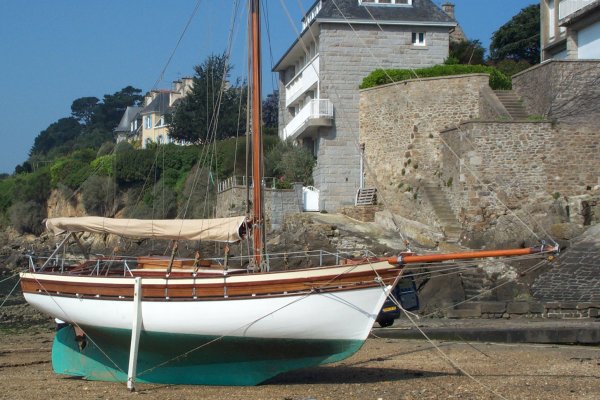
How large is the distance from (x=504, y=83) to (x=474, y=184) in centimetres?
628

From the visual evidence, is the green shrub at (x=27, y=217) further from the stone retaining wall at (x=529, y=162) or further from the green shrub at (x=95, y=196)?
the stone retaining wall at (x=529, y=162)

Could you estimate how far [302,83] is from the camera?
41156 millimetres

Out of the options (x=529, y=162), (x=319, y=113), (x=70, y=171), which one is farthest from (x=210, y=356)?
(x=70, y=171)

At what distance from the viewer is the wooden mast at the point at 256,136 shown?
→ 1542 centimetres

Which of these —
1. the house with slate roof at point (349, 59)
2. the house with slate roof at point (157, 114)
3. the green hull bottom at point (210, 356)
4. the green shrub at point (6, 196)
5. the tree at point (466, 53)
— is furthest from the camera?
the house with slate roof at point (157, 114)

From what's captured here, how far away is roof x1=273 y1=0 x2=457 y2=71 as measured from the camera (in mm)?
37031

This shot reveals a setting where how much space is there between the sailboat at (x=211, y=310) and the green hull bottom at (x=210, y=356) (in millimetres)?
18

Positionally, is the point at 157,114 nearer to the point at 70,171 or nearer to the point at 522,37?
the point at 70,171

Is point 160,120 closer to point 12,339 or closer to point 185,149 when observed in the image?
point 185,149

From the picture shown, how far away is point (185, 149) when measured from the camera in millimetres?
49438

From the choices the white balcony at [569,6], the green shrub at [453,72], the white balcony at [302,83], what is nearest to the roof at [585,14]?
the white balcony at [569,6]

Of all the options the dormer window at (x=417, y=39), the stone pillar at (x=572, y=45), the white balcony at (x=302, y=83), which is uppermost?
the dormer window at (x=417, y=39)

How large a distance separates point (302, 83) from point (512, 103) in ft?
37.7

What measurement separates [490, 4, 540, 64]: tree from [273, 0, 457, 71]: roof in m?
13.9
